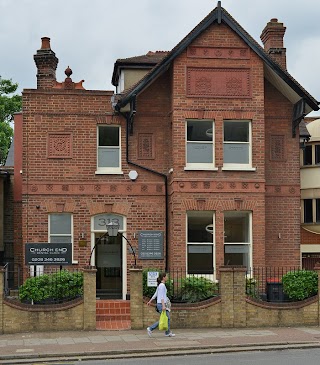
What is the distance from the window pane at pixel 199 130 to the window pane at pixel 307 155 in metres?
7.16

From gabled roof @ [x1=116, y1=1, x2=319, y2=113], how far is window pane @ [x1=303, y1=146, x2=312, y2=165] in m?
5.41

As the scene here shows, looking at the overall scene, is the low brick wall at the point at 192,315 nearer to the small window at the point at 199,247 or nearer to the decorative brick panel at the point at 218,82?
the small window at the point at 199,247

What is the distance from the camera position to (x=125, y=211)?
25.9 metres

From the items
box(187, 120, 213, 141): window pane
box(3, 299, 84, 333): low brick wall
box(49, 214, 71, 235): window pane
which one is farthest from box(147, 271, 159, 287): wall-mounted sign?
box(187, 120, 213, 141): window pane

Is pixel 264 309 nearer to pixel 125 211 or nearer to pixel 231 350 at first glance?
pixel 231 350

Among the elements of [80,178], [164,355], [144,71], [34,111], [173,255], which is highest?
[144,71]

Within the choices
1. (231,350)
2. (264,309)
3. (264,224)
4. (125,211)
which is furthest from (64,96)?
(231,350)

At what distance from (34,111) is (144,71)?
4847 millimetres

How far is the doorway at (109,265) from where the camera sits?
1033 inches

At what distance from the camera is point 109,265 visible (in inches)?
1038

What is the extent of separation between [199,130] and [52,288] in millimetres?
7765

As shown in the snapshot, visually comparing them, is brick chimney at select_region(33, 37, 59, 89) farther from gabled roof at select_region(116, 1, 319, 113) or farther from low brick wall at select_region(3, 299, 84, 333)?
low brick wall at select_region(3, 299, 84, 333)

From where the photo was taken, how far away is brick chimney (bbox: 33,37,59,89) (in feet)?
89.1

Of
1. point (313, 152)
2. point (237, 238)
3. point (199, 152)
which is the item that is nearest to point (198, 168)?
point (199, 152)
